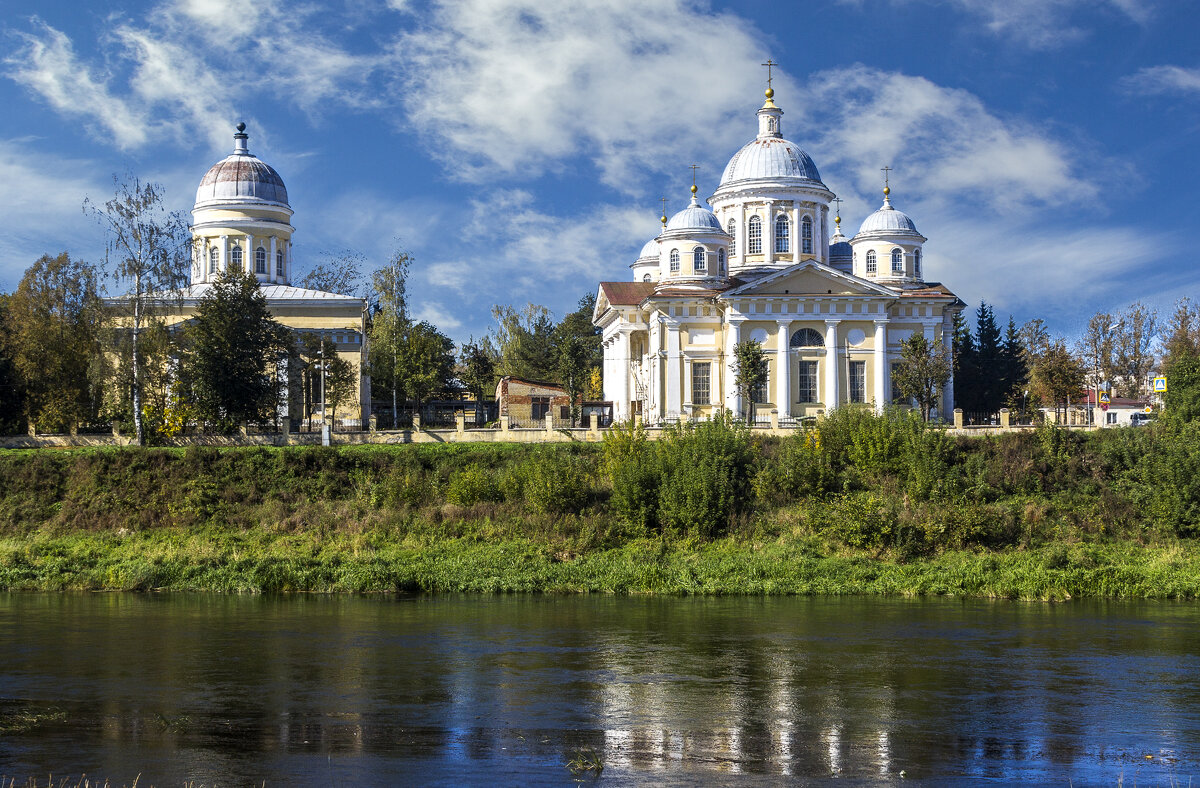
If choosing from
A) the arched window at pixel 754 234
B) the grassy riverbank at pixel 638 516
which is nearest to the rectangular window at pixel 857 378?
the arched window at pixel 754 234

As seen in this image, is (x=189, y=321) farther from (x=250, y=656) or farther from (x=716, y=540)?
(x=250, y=656)

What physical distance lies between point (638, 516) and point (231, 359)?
1708 centimetres

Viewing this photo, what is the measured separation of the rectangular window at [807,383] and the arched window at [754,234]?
8029 mm

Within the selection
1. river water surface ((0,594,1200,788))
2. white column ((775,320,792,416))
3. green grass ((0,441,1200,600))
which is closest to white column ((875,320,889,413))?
white column ((775,320,792,416))

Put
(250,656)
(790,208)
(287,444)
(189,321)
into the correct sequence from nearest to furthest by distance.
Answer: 1. (250,656)
2. (287,444)
3. (189,321)
4. (790,208)

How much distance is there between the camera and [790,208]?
184ft

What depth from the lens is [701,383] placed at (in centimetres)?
5134

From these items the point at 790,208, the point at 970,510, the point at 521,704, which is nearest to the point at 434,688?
the point at 521,704

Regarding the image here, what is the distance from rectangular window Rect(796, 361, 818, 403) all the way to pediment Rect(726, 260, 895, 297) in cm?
309

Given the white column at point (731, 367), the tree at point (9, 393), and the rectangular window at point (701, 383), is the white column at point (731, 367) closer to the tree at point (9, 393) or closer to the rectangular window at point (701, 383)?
the rectangular window at point (701, 383)

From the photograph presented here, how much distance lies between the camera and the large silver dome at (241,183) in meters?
59.2


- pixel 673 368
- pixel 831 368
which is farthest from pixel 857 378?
pixel 673 368

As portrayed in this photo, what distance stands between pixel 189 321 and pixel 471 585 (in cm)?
2109

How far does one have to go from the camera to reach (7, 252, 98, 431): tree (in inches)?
1758
